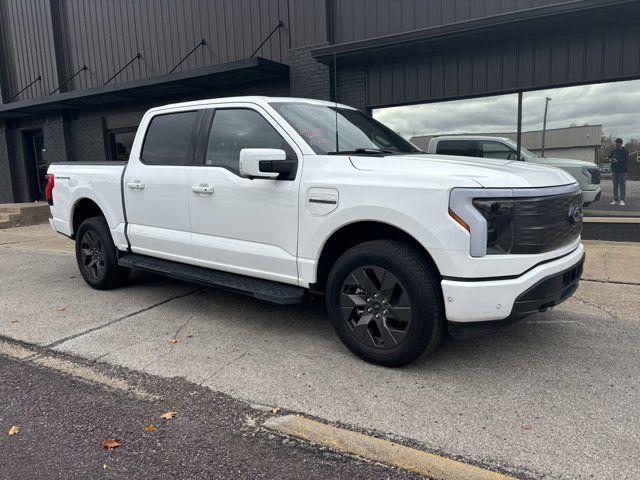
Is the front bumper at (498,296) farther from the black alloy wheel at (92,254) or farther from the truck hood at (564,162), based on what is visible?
the truck hood at (564,162)

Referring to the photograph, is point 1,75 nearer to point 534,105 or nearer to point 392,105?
point 392,105

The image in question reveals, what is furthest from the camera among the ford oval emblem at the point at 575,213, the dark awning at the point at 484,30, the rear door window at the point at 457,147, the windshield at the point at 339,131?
the rear door window at the point at 457,147

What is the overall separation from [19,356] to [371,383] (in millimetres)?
2908

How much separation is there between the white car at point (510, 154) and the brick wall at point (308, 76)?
2.58 m

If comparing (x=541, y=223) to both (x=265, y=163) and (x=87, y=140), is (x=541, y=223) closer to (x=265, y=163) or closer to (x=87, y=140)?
(x=265, y=163)

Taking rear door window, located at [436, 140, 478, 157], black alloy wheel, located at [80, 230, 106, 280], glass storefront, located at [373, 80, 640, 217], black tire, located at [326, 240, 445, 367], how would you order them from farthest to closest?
rear door window, located at [436, 140, 478, 157] → glass storefront, located at [373, 80, 640, 217] → black alloy wheel, located at [80, 230, 106, 280] → black tire, located at [326, 240, 445, 367]

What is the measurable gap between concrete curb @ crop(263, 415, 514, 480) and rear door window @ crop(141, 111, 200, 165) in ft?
8.98

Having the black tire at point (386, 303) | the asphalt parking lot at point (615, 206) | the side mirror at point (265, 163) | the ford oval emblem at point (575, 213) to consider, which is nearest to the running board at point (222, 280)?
the black tire at point (386, 303)

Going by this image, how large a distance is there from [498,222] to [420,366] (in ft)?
4.01

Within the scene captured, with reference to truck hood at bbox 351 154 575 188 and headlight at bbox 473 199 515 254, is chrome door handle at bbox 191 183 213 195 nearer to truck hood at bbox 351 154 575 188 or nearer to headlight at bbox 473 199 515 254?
truck hood at bbox 351 154 575 188

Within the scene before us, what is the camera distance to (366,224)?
3.77m

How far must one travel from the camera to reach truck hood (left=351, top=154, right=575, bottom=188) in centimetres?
325

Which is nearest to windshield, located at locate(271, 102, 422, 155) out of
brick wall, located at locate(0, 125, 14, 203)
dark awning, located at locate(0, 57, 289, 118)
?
dark awning, located at locate(0, 57, 289, 118)

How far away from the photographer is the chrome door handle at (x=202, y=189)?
4.45 metres
